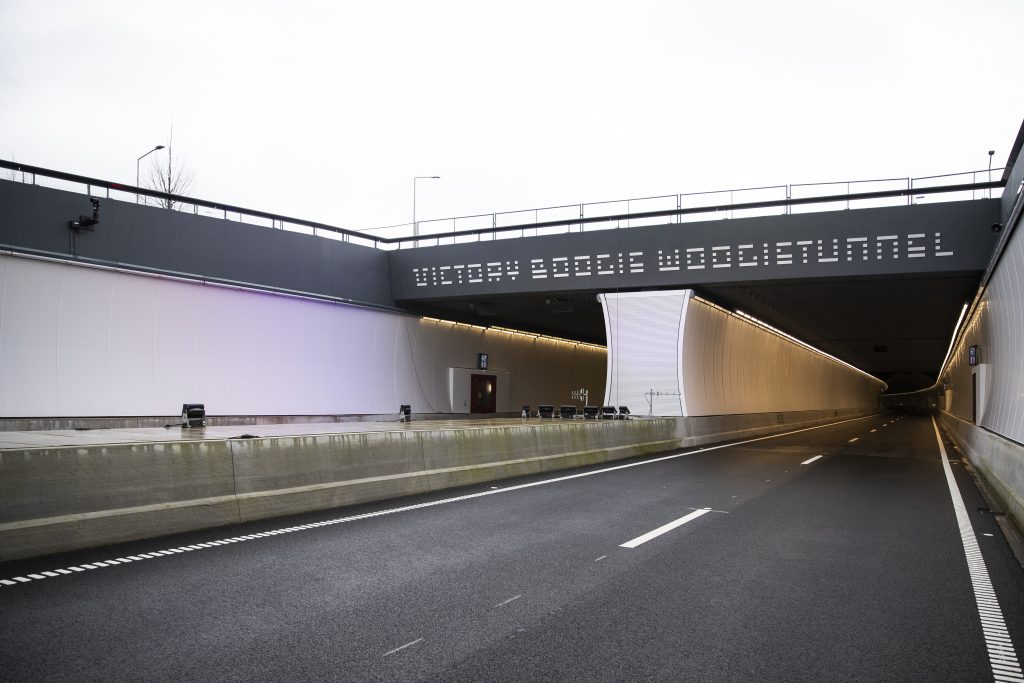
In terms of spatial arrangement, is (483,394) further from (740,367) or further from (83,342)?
(83,342)

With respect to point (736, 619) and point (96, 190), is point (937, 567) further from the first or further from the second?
point (96, 190)

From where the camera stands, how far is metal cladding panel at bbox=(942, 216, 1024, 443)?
13.0 meters

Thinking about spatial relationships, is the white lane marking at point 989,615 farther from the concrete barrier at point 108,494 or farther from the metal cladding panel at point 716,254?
the metal cladding panel at point 716,254

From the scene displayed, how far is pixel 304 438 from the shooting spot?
909 centimetres

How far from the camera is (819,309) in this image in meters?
30.4

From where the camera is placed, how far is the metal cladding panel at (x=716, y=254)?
20.6 metres

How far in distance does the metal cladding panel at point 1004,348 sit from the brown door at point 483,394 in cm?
2167

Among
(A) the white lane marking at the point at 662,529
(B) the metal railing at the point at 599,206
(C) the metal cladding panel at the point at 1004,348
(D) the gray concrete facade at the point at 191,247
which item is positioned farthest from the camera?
(B) the metal railing at the point at 599,206

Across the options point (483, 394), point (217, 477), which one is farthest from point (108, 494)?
point (483, 394)

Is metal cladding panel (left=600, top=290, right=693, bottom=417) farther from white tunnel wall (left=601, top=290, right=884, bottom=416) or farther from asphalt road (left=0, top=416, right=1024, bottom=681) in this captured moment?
asphalt road (left=0, top=416, right=1024, bottom=681)

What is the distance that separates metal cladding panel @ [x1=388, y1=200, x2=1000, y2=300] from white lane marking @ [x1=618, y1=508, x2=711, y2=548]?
15.4 m

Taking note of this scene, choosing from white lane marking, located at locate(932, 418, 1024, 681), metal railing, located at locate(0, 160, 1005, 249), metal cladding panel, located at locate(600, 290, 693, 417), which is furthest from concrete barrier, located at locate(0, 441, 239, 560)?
metal cladding panel, located at locate(600, 290, 693, 417)

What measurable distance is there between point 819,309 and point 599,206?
12.1 metres

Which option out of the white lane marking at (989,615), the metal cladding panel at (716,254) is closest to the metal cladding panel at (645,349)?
the metal cladding panel at (716,254)
